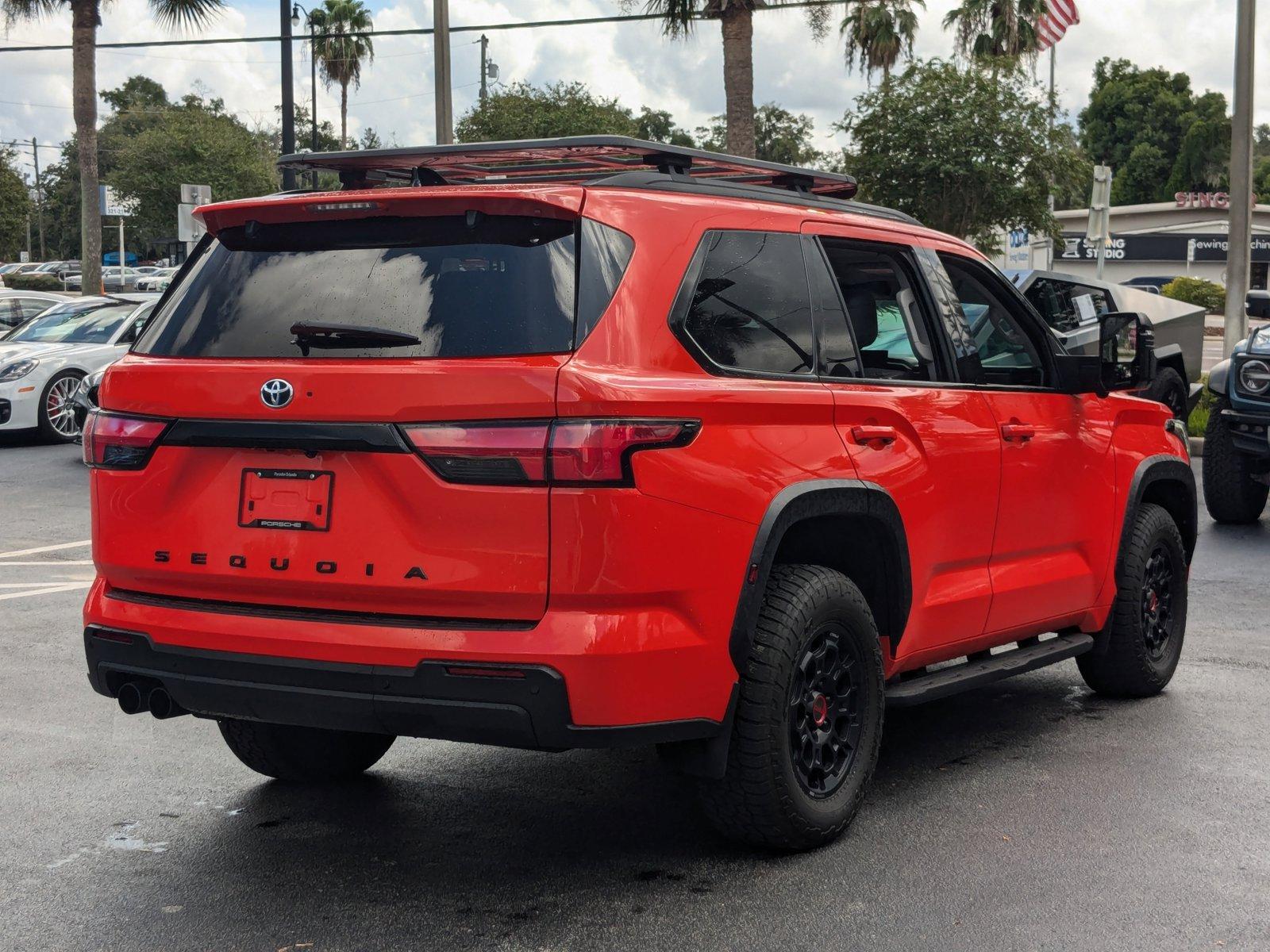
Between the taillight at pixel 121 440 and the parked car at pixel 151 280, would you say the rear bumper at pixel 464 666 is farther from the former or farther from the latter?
the parked car at pixel 151 280

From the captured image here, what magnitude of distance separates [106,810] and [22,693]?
5.63 feet

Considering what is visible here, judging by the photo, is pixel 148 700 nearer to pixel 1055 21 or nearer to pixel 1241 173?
pixel 1241 173

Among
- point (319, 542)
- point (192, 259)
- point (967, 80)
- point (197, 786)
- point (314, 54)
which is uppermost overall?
point (314, 54)

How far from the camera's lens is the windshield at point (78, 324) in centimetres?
1833

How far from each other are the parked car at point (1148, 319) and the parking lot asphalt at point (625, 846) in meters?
7.73

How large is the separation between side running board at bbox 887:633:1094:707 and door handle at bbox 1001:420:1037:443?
0.76 metres

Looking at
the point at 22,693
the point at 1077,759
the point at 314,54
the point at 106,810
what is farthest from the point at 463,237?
the point at 314,54

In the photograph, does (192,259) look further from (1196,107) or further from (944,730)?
(1196,107)

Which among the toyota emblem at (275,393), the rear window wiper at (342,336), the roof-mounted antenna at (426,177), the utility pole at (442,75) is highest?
the utility pole at (442,75)

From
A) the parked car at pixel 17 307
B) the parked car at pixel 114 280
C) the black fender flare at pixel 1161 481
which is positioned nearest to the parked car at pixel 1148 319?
the black fender flare at pixel 1161 481

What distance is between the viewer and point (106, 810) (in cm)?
493

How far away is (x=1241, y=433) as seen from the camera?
10398 millimetres

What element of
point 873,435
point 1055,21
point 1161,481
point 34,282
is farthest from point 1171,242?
point 873,435

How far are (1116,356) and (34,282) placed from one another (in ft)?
221
